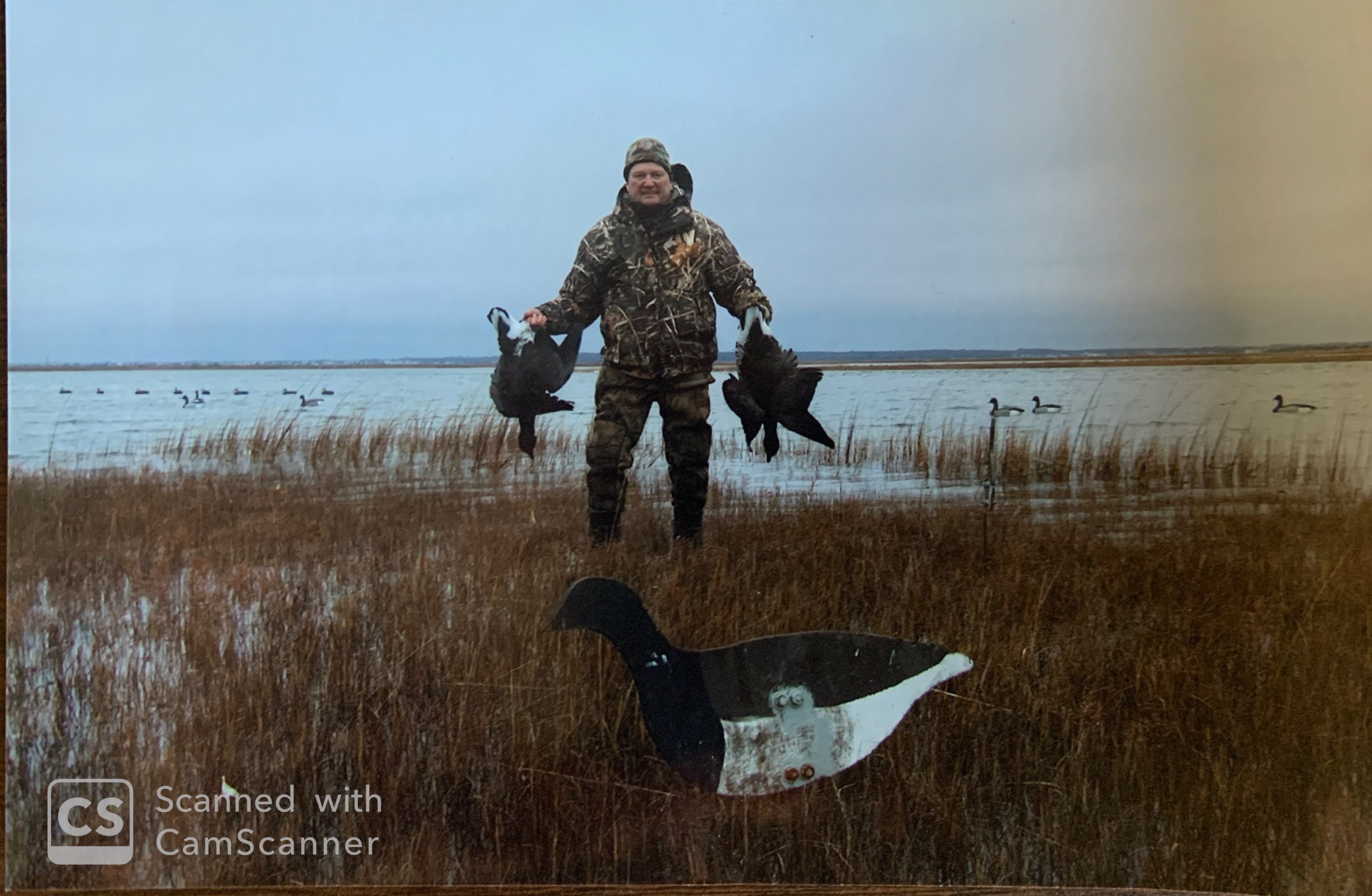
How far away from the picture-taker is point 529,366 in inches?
107

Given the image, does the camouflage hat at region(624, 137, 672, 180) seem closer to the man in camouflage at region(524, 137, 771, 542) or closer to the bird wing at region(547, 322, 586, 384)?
the man in camouflage at region(524, 137, 771, 542)

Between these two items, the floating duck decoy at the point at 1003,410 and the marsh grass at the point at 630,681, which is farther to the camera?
the floating duck decoy at the point at 1003,410

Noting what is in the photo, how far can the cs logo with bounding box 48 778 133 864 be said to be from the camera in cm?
275

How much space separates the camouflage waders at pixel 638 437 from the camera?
2750 millimetres

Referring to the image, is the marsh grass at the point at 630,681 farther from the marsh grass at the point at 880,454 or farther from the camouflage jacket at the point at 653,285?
the camouflage jacket at the point at 653,285

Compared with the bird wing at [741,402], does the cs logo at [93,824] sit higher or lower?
lower

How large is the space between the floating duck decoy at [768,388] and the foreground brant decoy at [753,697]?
23.9 inches

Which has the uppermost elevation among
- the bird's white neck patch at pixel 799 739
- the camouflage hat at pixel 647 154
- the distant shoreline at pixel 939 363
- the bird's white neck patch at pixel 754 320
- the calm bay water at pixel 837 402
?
the camouflage hat at pixel 647 154

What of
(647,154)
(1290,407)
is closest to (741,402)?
(647,154)

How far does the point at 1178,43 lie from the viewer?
2.72 metres

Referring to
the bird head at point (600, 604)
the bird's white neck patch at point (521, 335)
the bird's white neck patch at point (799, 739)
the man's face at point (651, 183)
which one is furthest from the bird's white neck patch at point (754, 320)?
the bird's white neck patch at point (799, 739)

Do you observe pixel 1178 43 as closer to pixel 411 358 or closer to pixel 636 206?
pixel 636 206

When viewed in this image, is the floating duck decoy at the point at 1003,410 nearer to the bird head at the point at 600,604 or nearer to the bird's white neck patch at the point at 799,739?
the bird's white neck patch at the point at 799,739

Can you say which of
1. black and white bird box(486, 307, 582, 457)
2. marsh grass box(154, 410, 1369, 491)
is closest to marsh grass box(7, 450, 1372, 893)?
marsh grass box(154, 410, 1369, 491)
